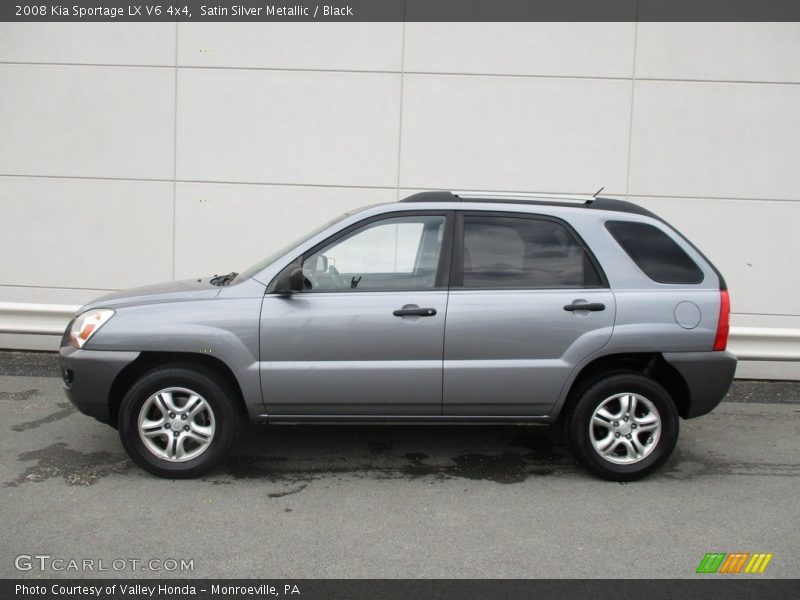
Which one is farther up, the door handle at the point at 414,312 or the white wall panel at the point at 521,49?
the white wall panel at the point at 521,49

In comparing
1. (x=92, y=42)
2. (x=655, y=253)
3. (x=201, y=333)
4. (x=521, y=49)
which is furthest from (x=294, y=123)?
(x=655, y=253)

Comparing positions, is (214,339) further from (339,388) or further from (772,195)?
(772,195)

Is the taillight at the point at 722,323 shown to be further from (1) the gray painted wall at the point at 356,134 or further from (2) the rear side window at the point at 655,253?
(1) the gray painted wall at the point at 356,134

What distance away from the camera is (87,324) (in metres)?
4.71

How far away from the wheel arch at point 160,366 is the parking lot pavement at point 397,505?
523mm

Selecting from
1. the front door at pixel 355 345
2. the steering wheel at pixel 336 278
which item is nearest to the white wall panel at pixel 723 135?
the front door at pixel 355 345

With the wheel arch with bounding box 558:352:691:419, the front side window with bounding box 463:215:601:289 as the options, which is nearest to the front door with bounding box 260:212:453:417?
the front side window with bounding box 463:215:601:289

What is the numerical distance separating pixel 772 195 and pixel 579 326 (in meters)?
4.58

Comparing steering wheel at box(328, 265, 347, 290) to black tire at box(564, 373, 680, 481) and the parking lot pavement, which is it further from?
black tire at box(564, 373, 680, 481)

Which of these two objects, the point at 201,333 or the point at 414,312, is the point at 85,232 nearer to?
the point at 201,333

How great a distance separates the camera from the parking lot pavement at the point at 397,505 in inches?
146

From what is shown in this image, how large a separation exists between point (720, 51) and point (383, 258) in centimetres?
529
